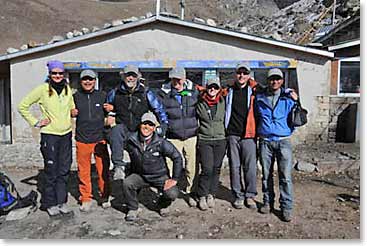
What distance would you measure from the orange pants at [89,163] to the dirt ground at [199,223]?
271mm

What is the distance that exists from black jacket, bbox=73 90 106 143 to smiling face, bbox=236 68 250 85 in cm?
162

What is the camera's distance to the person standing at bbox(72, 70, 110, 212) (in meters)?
5.69

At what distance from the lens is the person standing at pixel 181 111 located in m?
5.75

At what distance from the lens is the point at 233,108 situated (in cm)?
579

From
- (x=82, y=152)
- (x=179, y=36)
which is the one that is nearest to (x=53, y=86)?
(x=82, y=152)

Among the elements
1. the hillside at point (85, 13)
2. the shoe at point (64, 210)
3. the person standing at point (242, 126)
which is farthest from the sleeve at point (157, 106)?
the hillside at point (85, 13)

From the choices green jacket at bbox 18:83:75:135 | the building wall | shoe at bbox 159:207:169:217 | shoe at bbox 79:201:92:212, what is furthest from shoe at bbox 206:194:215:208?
the building wall

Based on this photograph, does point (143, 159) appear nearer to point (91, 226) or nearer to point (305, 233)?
point (91, 226)

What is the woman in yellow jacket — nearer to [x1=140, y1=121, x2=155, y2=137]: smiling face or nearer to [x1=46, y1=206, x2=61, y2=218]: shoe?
[x1=46, y1=206, x2=61, y2=218]: shoe

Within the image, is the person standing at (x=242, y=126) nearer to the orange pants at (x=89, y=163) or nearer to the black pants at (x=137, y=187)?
the black pants at (x=137, y=187)

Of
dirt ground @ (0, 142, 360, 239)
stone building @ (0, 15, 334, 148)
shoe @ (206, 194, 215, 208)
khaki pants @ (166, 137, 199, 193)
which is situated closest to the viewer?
dirt ground @ (0, 142, 360, 239)

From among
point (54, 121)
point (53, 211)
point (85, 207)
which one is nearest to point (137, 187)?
point (85, 207)

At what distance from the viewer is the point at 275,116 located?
5445 millimetres

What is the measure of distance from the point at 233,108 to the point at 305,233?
165cm
